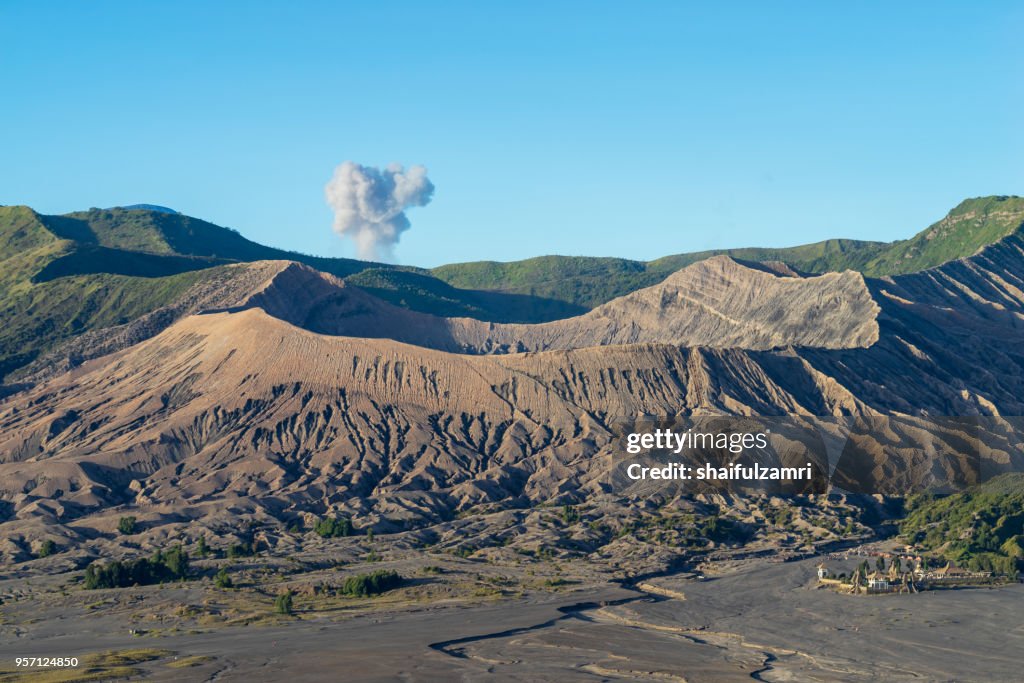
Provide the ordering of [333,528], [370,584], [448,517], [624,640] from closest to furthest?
[624,640] → [370,584] → [333,528] → [448,517]

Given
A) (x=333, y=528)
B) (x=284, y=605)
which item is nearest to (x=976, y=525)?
(x=333, y=528)

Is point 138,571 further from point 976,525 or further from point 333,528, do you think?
point 976,525

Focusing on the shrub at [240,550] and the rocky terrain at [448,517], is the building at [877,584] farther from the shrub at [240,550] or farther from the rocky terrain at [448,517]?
the shrub at [240,550]

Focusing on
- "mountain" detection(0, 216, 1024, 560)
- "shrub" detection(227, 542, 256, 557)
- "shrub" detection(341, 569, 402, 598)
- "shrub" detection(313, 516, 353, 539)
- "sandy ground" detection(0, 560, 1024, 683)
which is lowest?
"sandy ground" detection(0, 560, 1024, 683)

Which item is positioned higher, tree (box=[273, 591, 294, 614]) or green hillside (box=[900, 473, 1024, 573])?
green hillside (box=[900, 473, 1024, 573])

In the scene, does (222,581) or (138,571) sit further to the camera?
(138,571)

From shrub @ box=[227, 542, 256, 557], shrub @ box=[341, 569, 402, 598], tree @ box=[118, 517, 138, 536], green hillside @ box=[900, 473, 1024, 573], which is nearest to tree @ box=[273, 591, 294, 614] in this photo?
shrub @ box=[341, 569, 402, 598]

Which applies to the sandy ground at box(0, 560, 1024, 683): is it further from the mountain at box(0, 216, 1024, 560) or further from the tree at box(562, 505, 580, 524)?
the mountain at box(0, 216, 1024, 560)
